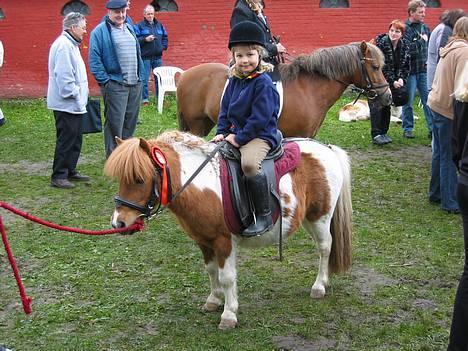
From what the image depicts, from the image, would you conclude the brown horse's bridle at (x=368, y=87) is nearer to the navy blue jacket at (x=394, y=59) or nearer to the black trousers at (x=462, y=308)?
the navy blue jacket at (x=394, y=59)

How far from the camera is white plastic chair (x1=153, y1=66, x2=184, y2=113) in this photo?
43.2 feet

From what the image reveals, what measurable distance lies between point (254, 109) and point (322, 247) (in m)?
1.22

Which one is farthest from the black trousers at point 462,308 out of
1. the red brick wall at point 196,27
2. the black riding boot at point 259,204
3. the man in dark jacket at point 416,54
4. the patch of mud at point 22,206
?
the red brick wall at point 196,27

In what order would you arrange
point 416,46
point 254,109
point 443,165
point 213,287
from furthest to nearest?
point 416,46 < point 443,165 < point 213,287 < point 254,109

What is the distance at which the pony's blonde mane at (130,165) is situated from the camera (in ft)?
12.1

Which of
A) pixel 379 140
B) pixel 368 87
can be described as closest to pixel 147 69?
pixel 379 140

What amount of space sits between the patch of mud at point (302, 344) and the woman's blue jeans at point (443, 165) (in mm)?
2987

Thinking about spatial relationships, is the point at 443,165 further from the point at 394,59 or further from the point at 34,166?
the point at 34,166

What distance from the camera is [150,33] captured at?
43.5ft

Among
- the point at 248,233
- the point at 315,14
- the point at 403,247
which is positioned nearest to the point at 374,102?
the point at 403,247

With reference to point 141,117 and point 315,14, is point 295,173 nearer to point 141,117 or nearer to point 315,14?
point 141,117

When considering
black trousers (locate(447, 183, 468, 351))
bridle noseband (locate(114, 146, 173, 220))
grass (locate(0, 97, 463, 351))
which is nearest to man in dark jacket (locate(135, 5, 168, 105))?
grass (locate(0, 97, 463, 351))

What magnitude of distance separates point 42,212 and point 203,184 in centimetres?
344

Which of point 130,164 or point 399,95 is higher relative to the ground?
point 130,164
